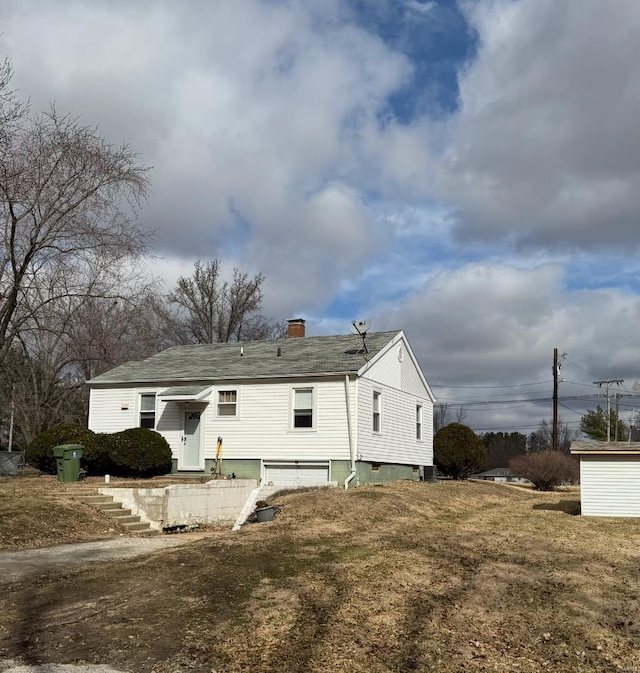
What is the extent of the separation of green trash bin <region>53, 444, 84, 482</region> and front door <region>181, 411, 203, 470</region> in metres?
4.15

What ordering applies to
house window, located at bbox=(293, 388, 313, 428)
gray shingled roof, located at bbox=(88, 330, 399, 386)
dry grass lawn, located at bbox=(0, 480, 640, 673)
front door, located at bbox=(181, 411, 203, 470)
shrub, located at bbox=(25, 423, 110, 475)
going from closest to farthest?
dry grass lawn, located at bbox=(0, 480, 640, 673)
shrub, located at bbox=(25, 423, 110, 475)
house window, located at bbox=(293, 388, 313, 428)
gray shingled roof, located at bbox=(88, 330, 399, 386)
front door, located at bbox=(181, 411, 203, 470)

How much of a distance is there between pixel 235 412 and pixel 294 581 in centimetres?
1391

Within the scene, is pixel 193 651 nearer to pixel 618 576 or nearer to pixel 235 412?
pixel 618 576

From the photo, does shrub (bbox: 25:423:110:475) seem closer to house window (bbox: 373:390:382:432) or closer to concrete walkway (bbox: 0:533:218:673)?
concrete walkway (bbox: 0:533:218:673)

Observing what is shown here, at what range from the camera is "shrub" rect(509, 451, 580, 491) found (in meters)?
31.5

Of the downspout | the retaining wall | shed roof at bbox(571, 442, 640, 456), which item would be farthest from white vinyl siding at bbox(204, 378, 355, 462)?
shed roof at bbox(571, 442, 640, 456)

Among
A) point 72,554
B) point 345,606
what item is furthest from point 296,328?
point 345,606

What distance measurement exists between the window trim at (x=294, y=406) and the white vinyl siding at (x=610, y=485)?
7769 mm

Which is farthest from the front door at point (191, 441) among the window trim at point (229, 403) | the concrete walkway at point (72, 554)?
the concrete walkway at point (72, 554)

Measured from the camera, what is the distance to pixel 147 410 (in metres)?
23.9

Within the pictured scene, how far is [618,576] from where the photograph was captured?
912 cm

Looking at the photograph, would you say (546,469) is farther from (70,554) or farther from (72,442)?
(70,554)

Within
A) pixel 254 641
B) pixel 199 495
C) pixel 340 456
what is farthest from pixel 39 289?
pixel 254 641

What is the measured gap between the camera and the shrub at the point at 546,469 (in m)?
31.5
